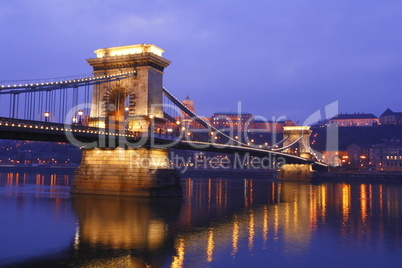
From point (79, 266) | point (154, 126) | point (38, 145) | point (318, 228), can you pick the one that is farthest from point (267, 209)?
point (38, 145)

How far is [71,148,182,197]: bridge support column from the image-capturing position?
137 feet

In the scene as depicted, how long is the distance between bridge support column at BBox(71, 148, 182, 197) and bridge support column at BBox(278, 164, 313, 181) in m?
64.2

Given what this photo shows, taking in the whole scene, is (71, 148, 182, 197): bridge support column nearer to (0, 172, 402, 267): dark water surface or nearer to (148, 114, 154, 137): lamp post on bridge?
(148, 114, 154, 137): lamp post on bridge

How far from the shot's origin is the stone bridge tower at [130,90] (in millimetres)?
45125

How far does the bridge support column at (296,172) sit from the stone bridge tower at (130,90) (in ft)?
210

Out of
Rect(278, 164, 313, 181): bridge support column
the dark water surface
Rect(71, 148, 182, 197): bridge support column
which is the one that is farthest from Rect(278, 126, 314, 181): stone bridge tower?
the dark water surface

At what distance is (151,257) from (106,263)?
2.02m

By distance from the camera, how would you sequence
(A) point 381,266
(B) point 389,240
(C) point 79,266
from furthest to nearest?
(B) point 389,240
(A) point 381,266
(C) point 79,266

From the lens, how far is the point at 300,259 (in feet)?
61.2

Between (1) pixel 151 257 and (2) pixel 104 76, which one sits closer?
(1) pixel 151 257

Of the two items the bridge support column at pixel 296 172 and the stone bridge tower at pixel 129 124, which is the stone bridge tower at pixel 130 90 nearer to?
the stone bridge tower at pixel 129 124

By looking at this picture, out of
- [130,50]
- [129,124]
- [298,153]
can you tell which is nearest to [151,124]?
[129,124]

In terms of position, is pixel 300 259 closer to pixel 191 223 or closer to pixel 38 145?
pixel 191 223

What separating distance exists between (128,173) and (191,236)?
66.5ft
